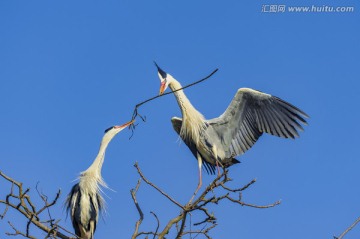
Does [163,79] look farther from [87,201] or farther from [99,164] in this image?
[87,201]

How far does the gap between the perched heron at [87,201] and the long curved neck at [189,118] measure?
1.00m

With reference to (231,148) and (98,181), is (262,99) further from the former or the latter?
(98,181)

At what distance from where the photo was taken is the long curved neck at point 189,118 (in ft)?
24.6

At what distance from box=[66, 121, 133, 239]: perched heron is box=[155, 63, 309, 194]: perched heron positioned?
3.43 feet

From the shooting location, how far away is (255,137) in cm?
757

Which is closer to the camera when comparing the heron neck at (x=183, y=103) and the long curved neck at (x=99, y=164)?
the long curved neck at (x=99, y=164)

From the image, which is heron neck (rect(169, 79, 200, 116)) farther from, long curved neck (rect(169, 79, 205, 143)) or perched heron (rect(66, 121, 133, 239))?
perched heron (rect(66, 121, 133, 239))

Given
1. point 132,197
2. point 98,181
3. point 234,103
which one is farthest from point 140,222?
point 234,103

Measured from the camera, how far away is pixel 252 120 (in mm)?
7559

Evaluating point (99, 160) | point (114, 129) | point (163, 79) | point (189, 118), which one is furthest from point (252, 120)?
point (99, 160)

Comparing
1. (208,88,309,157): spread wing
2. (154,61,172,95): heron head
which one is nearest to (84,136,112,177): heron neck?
(154,61,172,95): heron head

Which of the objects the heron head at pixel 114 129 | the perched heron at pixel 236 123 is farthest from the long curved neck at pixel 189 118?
the heron head at pixel 114 129

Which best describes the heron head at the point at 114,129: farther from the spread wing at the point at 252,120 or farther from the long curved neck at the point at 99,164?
the spread wing at the point at 252,120

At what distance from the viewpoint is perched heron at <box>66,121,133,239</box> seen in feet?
21.7
